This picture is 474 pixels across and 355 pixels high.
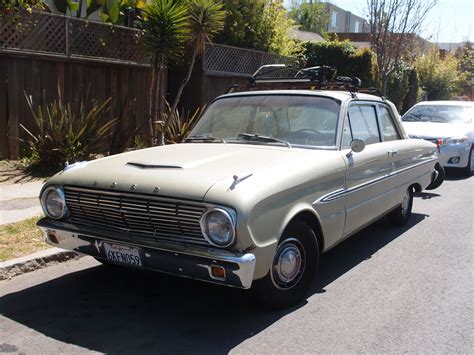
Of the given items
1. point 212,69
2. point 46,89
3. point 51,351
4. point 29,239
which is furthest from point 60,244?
point 212,69

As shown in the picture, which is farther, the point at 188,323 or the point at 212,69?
the point at 212,69

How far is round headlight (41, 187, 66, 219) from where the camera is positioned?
4297 millimetres

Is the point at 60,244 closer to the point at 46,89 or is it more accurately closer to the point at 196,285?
the point at 196,285

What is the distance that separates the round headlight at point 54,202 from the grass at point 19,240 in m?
0.98

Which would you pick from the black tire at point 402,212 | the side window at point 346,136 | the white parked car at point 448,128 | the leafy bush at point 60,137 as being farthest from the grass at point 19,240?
the white parked car at point 448,128

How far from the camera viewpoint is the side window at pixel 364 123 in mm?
5388

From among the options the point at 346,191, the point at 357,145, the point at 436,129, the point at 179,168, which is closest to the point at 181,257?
the point at 179,168

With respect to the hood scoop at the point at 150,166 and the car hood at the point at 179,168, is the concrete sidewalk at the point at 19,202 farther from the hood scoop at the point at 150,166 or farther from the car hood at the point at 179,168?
the hood scoop at the point at 150,166

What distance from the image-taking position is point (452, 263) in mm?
5559

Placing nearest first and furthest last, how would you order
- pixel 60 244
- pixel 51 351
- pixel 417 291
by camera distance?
pixel 51 351 → pixel 60 244 → pixel 417 291

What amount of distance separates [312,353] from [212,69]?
410 inches

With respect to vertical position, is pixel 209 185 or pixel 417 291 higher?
pixel 209 185

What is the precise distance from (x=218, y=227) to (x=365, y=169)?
2212 mm

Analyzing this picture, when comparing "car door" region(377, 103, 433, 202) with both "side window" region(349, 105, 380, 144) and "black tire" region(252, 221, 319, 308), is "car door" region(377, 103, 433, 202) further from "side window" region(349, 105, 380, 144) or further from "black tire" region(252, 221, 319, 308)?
"black tire" region(252, 221, 319, 308)
